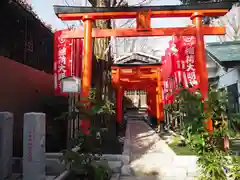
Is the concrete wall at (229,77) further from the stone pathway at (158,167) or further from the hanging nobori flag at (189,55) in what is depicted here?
the stone pathway at (158,167)

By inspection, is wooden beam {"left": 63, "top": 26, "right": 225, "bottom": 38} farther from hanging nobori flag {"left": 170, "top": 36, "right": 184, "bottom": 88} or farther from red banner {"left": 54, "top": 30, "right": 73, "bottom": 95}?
hanging nobori flag {"left": 170, "top": 36, "right": 184, "bottom": 88}

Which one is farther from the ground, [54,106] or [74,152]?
[54,106]

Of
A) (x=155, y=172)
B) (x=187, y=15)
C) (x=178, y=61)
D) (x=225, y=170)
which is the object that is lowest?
(x=155, y=172)

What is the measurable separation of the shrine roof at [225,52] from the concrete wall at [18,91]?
792cm

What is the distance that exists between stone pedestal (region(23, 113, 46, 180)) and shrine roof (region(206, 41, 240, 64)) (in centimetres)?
844

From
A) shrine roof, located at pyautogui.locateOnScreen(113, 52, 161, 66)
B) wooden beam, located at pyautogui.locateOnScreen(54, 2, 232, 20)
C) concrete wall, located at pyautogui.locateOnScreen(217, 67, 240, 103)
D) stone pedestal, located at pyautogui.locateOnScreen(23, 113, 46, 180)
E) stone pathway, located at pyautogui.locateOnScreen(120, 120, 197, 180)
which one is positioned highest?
wooden beam, located at pyautogui.locateOnScreen(54, 2, 232, 20)

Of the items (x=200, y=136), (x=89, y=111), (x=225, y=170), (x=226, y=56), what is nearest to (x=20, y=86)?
(x=89, y=111)

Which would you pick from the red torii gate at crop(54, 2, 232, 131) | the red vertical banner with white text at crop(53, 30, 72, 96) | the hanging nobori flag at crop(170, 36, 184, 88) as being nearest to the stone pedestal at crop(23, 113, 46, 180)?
the red torii gate at crop(54, 2, 232, 131)

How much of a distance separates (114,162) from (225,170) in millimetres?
2618

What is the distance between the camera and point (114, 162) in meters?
5.57

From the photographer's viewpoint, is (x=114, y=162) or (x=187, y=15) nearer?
(x=114, y=162)

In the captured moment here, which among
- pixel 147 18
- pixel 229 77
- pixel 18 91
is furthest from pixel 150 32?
pixel 229 77

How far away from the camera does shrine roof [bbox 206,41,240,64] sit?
31.6 ft

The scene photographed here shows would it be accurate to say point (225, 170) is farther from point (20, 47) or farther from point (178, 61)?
point (20, 47)
